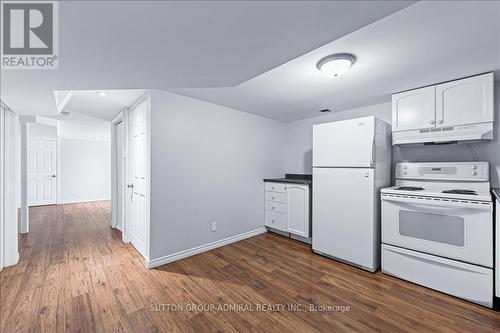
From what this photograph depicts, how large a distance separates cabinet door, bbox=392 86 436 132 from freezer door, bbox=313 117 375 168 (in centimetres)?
40

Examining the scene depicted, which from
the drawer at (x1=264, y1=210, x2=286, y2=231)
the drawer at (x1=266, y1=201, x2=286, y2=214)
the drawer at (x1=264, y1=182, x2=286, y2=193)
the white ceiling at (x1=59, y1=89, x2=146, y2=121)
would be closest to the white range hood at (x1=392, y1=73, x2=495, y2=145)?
the drawer at (x1=264, y1=182, x2=286, y2=193)

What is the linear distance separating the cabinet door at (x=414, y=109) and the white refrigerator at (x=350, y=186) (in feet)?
0.62

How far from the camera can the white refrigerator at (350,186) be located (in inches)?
93.1

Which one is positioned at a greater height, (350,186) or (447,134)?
(447,134)

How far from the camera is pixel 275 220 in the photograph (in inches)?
141

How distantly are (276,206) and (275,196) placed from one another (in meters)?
0.17

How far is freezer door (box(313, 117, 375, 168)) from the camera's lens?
2.38m

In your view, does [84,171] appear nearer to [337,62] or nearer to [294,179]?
[294,179]

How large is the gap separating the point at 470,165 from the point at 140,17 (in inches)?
123

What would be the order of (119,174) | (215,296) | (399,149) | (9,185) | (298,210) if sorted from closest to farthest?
1. (215,296)
2. (9,185)
3. (399,149)
4. (298,210)
5. (119,174)

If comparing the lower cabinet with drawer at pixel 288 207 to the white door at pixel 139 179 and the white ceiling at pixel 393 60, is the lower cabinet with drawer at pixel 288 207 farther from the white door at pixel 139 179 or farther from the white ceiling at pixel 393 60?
the white door at pixel 139 179

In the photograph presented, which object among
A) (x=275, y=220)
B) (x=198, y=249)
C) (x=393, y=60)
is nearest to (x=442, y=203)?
(x=393, y=60)

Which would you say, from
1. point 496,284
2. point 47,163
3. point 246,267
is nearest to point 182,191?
point 246,267

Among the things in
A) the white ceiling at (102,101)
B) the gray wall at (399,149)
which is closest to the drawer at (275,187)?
the gray wall at (399,149)
